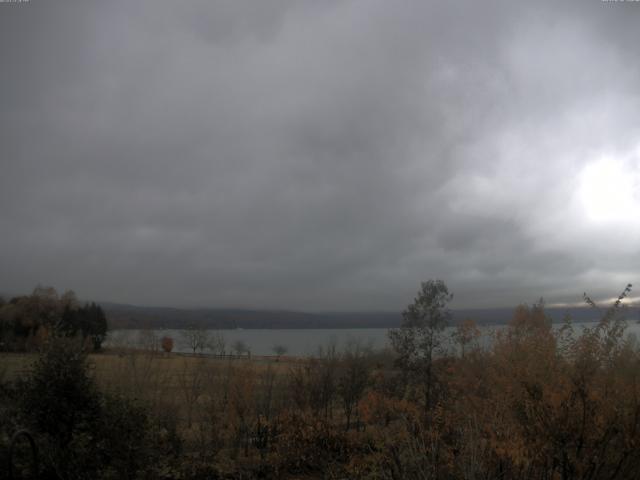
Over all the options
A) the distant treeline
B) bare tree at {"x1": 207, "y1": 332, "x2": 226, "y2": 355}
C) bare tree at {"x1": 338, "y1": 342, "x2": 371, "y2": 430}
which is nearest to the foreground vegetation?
bare tree at {"x1": 338, "y1": 342, "x2": 371, "y2": 430}

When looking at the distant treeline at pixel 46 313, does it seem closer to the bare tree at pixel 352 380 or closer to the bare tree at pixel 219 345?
the bare tree at pixel 219 345

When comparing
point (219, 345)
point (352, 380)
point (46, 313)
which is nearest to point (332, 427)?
point (352, 380)

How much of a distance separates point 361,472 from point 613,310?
7444 millimetres

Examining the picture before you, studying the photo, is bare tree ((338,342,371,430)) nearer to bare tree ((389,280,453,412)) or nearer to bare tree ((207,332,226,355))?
bare tree ((389,280,453,412))

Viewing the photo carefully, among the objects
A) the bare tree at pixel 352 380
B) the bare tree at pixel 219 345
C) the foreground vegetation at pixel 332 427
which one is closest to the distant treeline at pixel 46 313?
the bare tree at pixel 219 345

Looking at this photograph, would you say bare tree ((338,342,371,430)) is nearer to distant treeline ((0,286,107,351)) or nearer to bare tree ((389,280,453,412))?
bare tree ((389,280,453,412))

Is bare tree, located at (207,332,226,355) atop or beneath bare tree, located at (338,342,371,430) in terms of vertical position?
atop

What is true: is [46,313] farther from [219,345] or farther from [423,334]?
[423,334]

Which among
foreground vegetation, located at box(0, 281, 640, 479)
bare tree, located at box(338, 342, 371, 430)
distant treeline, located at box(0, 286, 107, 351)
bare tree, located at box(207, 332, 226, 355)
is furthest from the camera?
distant treeline, located at box(0, 286, 107, 351)

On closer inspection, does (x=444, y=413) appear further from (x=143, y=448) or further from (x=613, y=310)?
(x=143, y=448)

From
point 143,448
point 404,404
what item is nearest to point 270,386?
point 404,404

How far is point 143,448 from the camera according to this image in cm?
1046

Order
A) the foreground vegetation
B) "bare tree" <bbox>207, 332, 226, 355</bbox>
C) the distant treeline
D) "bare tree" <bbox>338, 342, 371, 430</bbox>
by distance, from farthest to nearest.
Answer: the distant treeline
"bare tree" <bbox>207, 332, 226, 355</bbox>
"bare tree" <bbox>338, 342, 371, 430</bbox>
the foreground vegetation

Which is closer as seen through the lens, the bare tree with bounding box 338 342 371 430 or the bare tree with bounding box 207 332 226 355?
the bare tree with bounding box 338 342 371 430
